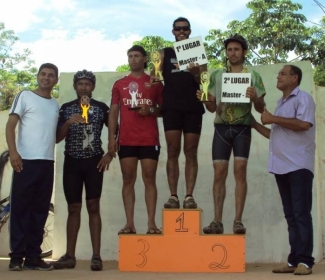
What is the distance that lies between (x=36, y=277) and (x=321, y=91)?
4157mm

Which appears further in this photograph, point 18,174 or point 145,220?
point 145,220

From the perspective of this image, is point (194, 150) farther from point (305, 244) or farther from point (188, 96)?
point (305, 244)

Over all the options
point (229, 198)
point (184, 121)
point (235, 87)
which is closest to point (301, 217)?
point (235, 87)

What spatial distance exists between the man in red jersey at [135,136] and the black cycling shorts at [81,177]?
234 millimetres

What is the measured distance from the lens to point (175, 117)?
5527mm

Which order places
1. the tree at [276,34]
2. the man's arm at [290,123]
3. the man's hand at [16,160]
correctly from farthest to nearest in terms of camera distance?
the tree at [276,34]
the man's hand at [16,160]
the man's arm at [290,123]

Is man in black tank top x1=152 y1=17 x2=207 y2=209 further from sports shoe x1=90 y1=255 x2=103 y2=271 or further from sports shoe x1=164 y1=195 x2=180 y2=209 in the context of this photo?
sports shoe x1=90 y1=255 x2=103 y2=271

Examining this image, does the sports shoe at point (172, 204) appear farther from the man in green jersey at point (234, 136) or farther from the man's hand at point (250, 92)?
the man's hand at point (250, 92)

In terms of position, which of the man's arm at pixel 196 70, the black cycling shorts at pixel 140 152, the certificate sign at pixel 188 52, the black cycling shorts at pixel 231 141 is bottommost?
the black cycling shorts at pixel 140 152

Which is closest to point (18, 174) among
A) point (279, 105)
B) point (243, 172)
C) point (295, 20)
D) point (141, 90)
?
point (141, 90)

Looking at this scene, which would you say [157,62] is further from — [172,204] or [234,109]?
[172,204]

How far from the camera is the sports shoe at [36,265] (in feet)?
17.3

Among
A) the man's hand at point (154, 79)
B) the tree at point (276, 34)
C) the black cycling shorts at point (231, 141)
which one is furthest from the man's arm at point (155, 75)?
the tree at point (276, 34)

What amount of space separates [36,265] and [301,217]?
2426 mm
